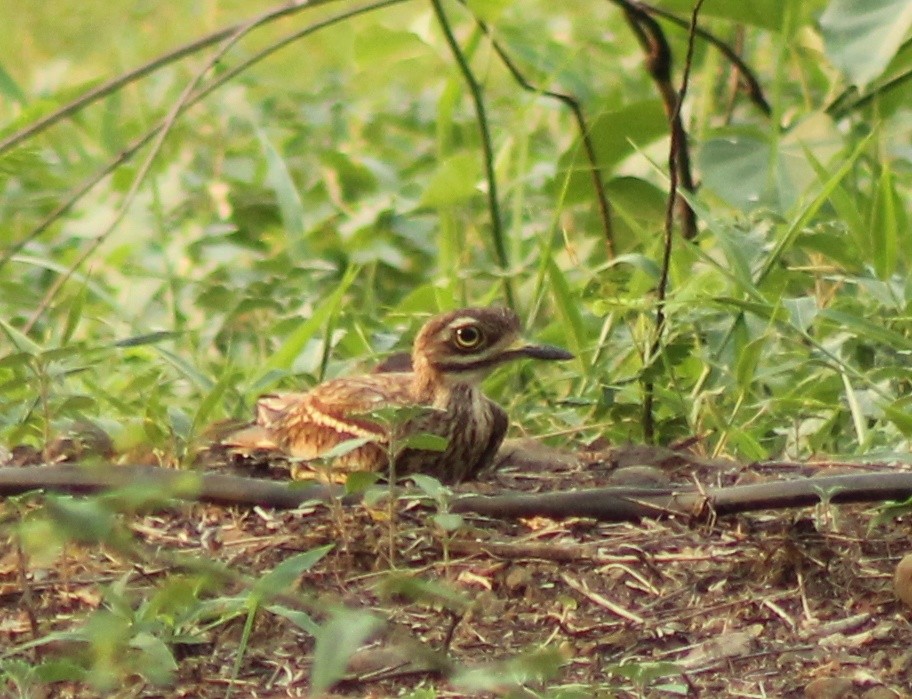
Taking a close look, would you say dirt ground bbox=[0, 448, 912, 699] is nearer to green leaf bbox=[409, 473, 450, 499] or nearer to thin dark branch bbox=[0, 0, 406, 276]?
green leaf bbox=[409, 473, 450, 499]

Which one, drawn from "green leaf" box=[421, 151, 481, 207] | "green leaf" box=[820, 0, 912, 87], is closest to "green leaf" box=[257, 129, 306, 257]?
"green leaf" box=[421, 151, 481, 207]

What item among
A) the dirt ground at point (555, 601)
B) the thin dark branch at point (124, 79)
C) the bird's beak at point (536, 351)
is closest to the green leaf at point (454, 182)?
the thin dark branch at point (124, 79)

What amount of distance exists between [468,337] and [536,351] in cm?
20

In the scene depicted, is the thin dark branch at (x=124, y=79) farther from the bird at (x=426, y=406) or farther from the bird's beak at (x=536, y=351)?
the bird's beak at (x=536, y=351)

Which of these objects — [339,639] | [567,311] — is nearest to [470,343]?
[567,311]

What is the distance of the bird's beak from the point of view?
4750 mm

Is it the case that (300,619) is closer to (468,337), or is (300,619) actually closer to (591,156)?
(468,337)

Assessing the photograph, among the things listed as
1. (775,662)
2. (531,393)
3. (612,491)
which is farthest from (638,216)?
(775,662)

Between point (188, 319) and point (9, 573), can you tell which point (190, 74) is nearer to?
point (188, 319)

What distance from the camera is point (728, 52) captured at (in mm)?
5938

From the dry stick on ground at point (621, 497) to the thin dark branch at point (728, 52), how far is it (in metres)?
2.09

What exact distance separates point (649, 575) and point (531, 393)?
6.08 ft

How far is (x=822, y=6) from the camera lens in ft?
22.1

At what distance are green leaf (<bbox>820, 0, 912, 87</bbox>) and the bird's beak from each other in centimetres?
103
